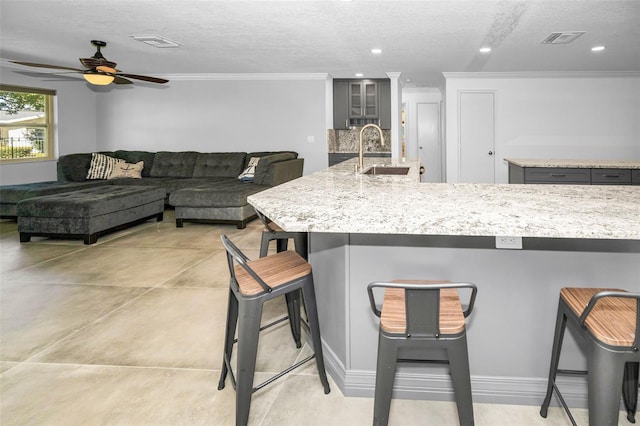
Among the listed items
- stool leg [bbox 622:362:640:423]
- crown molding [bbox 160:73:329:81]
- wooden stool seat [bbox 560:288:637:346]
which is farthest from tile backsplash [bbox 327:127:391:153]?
wooden stool seat [bbox 560:288:637:346]

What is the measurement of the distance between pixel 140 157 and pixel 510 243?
7.41 metres

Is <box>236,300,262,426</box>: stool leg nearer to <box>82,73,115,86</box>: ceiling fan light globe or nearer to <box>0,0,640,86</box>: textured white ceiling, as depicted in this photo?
<box>0,0,640,86</box>: textured white ceiling

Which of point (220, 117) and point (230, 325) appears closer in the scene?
point (230, 325)

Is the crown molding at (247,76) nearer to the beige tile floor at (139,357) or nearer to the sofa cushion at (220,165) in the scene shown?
the sofa cushion at (220,165)

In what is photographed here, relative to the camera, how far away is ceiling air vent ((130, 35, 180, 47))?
16.4 feet

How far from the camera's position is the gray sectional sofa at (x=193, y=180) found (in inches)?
227

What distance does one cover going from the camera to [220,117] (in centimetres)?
830

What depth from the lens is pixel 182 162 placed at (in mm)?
7688

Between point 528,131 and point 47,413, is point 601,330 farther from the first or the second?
point 528,131

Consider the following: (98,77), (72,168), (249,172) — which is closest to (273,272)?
(98,77)

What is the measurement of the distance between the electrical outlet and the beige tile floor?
0.65 metres

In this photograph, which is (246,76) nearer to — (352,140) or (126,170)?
(352,140)

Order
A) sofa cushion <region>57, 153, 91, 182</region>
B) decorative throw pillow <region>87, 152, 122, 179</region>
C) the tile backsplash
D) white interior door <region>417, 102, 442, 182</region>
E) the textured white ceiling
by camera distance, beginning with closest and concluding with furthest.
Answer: the textured white ceiling < sofa cushion <region>57, 153, 91, 182</region> < decorative throw pillow <region>87, 152, 122, 179</region> < the tile backsplash < white interior door <region>417, 102, 442, 182</region>

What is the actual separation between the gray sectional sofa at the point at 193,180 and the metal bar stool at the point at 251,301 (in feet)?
12.8
